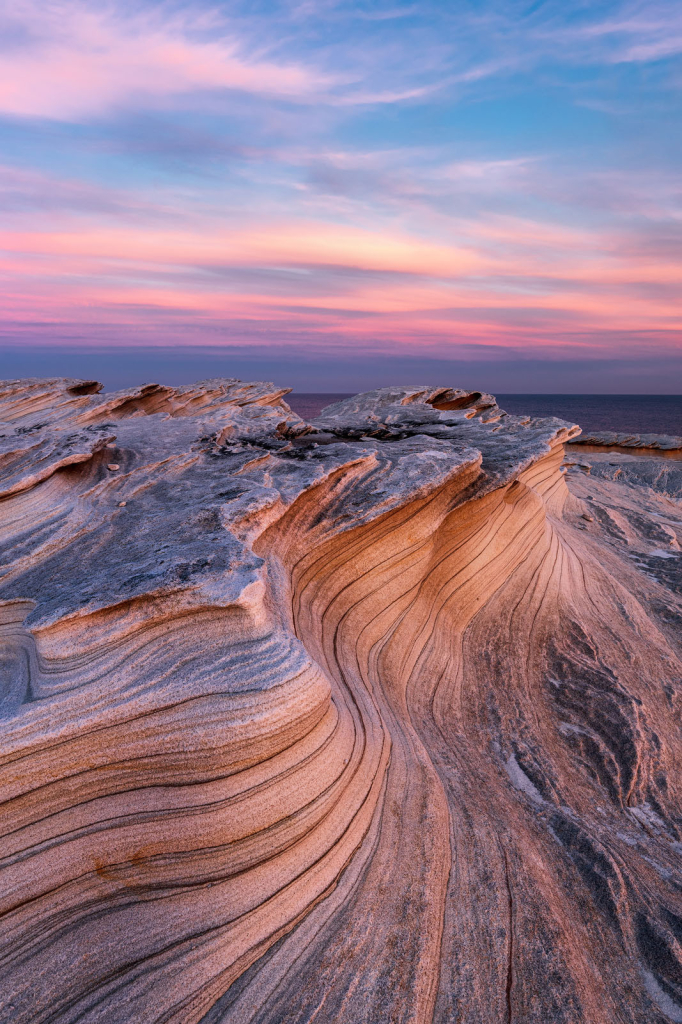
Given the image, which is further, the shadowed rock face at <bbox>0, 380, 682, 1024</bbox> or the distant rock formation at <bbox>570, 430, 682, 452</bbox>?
the distant rock formation at <bbox>570, 430, 682, 452</bbox>

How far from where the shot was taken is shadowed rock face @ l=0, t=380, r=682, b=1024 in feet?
10.9

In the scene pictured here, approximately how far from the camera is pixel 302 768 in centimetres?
409

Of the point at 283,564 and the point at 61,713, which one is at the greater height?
the point at 283,564

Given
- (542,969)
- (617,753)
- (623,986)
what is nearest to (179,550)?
(542,969)

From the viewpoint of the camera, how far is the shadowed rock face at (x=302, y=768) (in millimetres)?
3326

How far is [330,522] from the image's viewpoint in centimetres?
694

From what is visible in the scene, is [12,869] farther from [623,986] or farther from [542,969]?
[623,986]

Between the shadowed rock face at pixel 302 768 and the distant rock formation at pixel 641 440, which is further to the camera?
the distant rock formation at pixel 641 440

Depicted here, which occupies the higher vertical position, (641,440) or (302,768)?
(641,440)

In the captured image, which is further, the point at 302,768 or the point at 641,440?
the point at 641,440

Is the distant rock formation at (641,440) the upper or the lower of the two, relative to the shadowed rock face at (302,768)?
upper

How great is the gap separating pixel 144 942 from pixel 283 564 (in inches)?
147

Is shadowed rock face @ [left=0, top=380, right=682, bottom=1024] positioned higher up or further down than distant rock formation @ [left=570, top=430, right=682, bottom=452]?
further down

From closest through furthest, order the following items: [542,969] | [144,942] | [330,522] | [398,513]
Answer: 1. [144,942]
2. [542,969]
3. [330,522]
4. [398,513]
